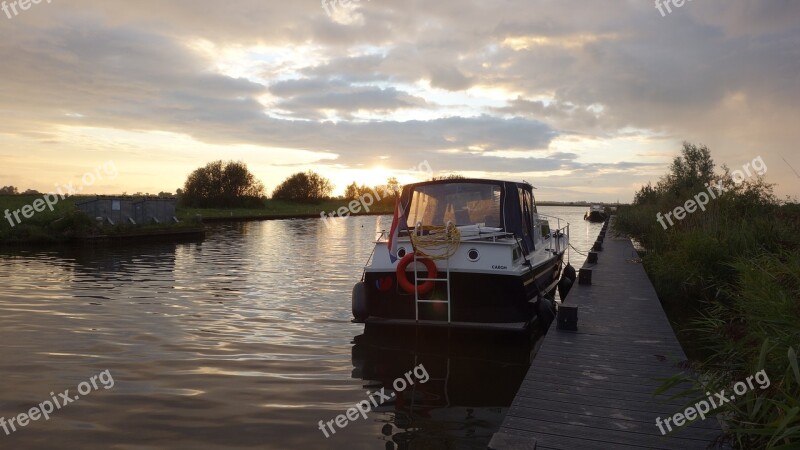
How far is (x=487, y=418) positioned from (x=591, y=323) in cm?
385

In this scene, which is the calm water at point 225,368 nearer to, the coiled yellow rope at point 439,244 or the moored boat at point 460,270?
the moored boat at point 460,270

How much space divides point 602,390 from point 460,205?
20.3 ft

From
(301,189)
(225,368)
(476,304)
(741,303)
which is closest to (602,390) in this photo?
(741,303)

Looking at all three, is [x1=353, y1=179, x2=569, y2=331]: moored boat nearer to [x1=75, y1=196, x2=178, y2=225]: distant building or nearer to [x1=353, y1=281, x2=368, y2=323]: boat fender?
[x1=353, y1=281, x2=368, y2=323]: boat fender

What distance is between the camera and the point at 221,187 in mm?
82500

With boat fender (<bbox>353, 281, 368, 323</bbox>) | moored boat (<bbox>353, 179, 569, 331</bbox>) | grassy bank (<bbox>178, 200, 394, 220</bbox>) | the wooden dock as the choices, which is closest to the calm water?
boat fender (<bbox>353, 281, 368, 323</bbox>)

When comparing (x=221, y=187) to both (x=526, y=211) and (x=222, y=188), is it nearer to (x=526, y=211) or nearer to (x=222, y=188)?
(x=222, y=188)

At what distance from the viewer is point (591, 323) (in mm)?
10242

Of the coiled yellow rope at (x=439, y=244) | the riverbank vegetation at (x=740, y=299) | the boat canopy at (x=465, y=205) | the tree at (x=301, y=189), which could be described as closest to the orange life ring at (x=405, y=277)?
the coiled yellow rope at (x=439, y=244)

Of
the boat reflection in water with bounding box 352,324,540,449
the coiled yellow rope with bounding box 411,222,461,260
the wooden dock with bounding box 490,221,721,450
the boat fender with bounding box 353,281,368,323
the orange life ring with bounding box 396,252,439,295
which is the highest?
the coiled yellow rope with bounding box 411,222,461,260

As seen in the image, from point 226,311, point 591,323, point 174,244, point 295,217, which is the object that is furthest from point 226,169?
point 591,323

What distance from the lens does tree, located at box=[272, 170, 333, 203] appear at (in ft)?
343

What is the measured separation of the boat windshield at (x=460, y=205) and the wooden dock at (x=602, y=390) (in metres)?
2.87

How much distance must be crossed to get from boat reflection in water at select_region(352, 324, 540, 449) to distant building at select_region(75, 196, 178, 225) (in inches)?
1016
